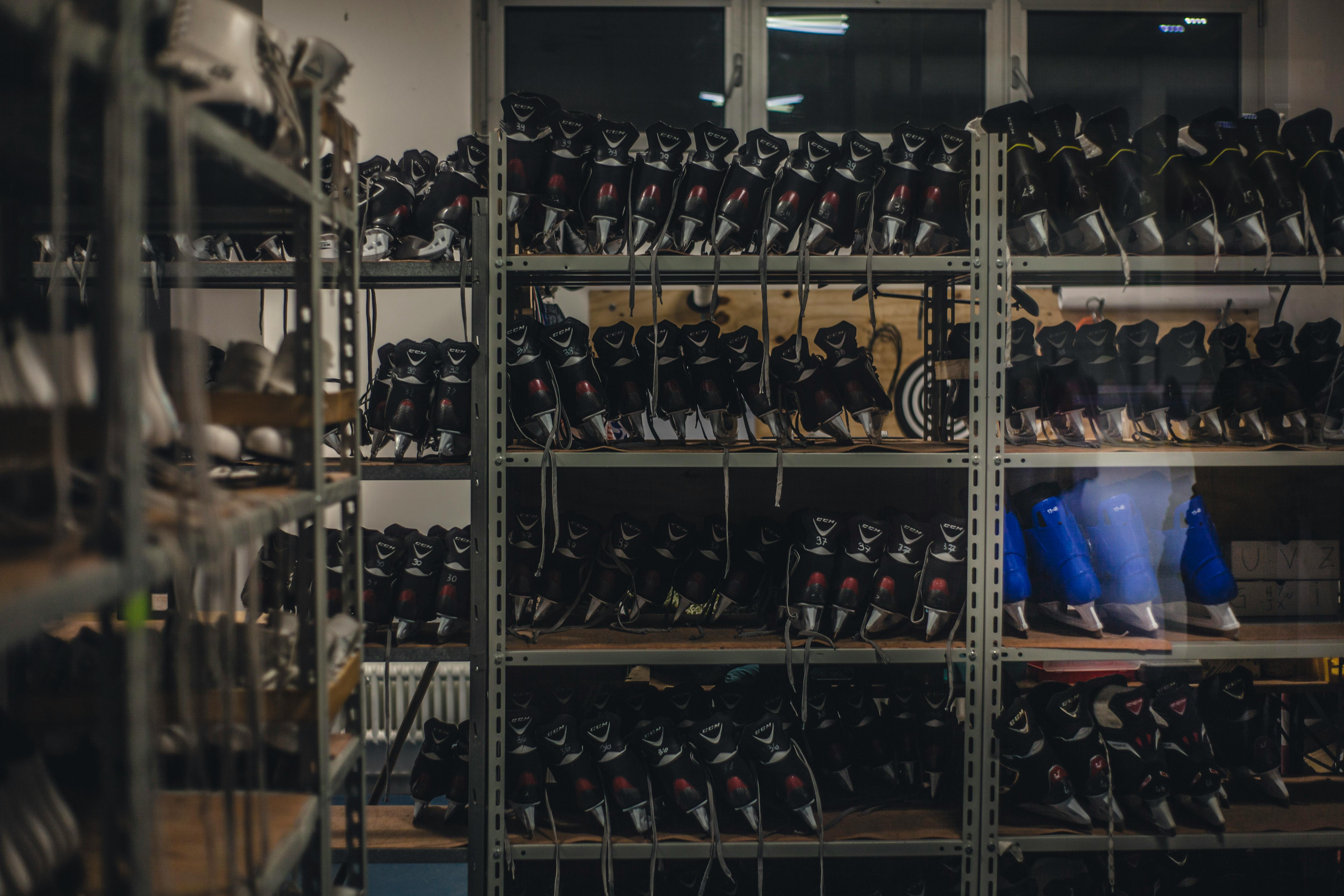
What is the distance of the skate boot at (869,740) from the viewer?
196cm

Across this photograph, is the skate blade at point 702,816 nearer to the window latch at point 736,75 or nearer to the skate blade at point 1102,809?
the skate blade at point 1102,809

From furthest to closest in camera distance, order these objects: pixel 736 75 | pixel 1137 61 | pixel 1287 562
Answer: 1. pixel 1137 61
2. pixel 736 75
3. pixel 1287 562

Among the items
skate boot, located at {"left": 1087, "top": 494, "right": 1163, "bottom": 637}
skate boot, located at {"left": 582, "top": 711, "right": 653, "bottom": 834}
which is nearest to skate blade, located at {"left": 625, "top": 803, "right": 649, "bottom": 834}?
skate boot, located at {"left": 582, "top": 711, "right": 653, "bottom": 834}

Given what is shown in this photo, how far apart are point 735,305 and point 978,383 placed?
1201 millimetres

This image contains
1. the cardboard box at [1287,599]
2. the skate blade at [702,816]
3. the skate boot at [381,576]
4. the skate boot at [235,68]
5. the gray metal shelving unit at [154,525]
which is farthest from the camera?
the cardboard box at [1287,599]

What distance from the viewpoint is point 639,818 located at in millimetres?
1777

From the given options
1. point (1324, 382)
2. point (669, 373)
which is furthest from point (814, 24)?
point (1324, 382)

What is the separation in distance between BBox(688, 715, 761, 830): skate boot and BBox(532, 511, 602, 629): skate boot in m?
0.44

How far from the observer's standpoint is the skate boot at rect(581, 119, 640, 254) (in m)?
1.83

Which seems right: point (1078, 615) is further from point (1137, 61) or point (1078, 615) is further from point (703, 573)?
point (1137, 61)

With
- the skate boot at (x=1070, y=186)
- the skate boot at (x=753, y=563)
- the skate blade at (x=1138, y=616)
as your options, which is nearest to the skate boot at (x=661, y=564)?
the skate boot at (x=753, y=563)

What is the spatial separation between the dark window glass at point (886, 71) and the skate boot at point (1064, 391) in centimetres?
134

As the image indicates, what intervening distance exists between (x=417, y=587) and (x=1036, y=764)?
152 cm

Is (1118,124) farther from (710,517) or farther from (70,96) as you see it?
Answer: (70,96)
